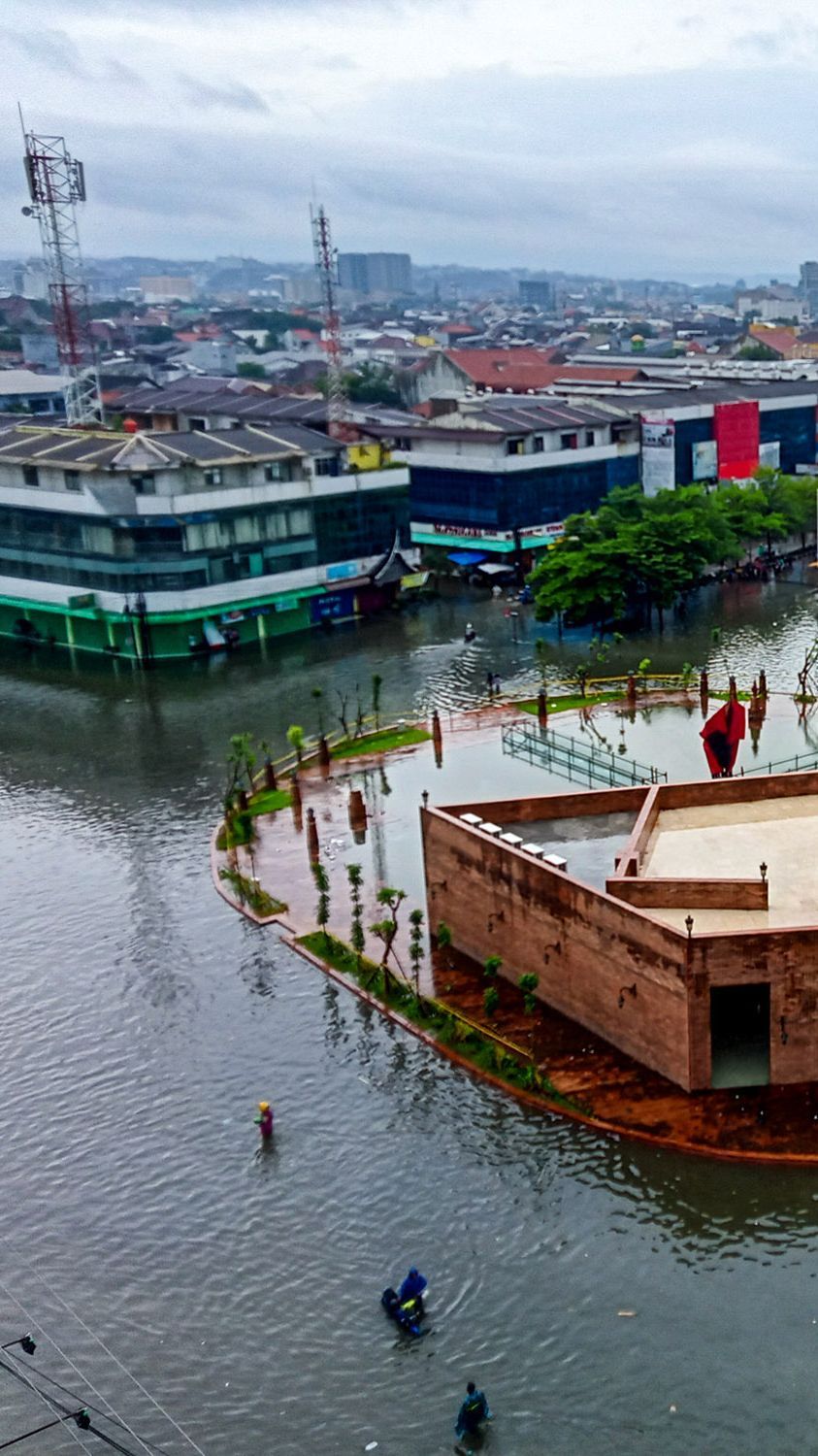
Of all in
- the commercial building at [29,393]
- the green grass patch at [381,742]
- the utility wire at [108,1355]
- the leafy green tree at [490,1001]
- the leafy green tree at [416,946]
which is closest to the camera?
the utility wire at [108,1355]

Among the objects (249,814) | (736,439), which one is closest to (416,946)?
(249,814)

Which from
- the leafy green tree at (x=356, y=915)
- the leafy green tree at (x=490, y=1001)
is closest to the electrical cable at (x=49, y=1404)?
the leafy green tree at (x=490, y=1001)

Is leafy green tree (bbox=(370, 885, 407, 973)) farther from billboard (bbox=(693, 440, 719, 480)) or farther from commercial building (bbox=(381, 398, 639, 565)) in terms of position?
billboard (bbox=(693, 440, 719, 480))

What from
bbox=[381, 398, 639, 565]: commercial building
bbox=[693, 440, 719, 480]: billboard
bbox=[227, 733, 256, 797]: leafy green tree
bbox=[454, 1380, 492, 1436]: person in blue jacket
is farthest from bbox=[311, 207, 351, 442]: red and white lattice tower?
bbox=[454, 1380, 492, 1436]: person in blue jacket

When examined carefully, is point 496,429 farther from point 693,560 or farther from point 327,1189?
point 327,1189

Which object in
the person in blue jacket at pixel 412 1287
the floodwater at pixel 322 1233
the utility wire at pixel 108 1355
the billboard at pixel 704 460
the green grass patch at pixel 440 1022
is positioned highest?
the billboard at pixel 704 460

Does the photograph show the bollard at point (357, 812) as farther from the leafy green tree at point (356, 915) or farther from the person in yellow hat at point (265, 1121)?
the person in yellow hat at point (265, 1121)
